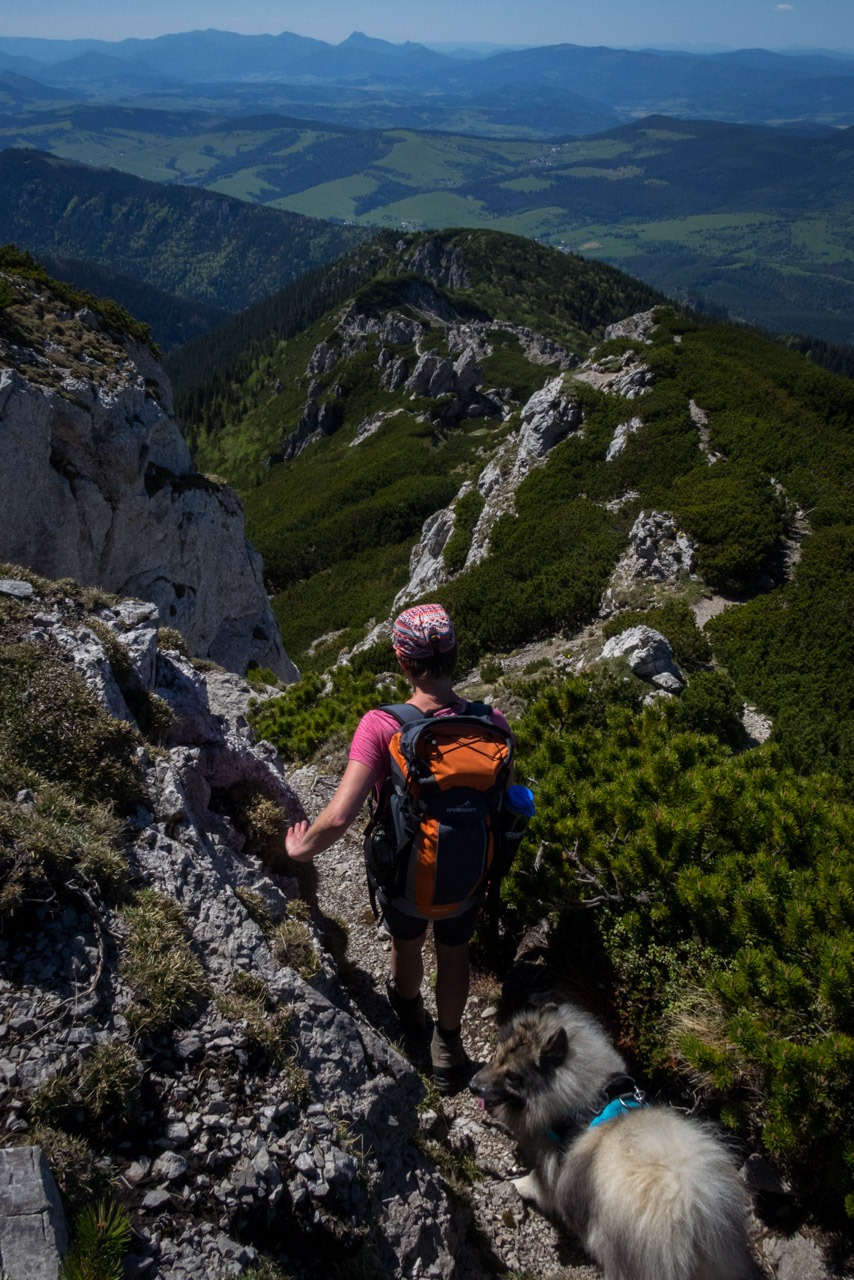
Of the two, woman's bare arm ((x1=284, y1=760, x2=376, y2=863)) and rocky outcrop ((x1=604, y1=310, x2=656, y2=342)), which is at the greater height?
rocky outcrop ((x1=604, y1=310, x2=656, y2=342))

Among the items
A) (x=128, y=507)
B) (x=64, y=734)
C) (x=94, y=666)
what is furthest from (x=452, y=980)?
(x=128, y=507)

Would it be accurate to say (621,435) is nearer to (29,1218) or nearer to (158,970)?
(158,970)

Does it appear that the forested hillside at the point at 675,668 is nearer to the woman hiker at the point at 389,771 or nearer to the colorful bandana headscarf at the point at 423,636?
the woman hiker at the point at 389,771

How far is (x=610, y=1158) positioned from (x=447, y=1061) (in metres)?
1.66

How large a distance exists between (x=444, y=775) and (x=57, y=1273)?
2.43m

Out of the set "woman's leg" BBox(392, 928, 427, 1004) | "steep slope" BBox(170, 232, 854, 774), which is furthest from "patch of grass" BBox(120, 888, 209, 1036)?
"steep slope" BBox(170, 232, 854, 774)

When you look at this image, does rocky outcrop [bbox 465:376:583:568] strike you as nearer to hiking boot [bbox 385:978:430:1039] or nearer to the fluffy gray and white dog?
hiking boot [bbox 385:978:430:1039]

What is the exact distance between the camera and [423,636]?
3.91 m

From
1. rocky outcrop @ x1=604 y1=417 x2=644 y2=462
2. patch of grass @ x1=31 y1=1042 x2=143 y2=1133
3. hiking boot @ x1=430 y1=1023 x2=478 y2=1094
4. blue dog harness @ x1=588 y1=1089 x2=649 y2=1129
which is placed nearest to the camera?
patch of grass @ x1=31 y1=1042 x2=143 y2=1133

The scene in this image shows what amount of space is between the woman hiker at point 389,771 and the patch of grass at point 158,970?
808 millimetres

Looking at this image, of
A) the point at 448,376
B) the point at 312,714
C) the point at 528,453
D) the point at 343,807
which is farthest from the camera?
the point at 448,376

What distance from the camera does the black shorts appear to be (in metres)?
4.19

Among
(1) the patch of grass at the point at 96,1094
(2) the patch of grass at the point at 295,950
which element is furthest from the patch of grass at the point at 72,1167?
(2) the patch of grass at the point at 295,950

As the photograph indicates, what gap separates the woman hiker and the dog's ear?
0.81 meters
